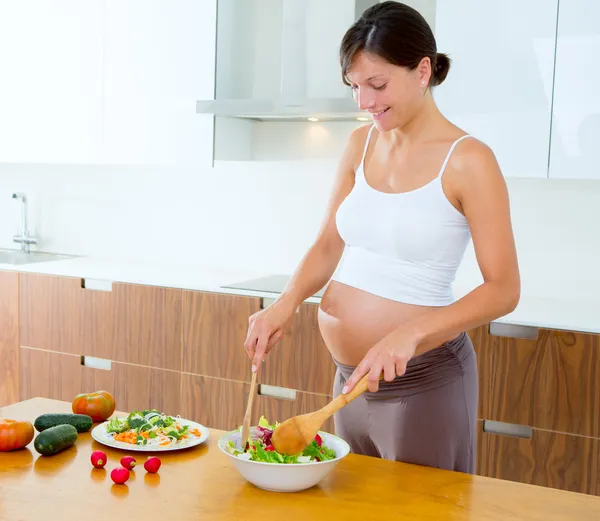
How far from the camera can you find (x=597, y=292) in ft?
9.76

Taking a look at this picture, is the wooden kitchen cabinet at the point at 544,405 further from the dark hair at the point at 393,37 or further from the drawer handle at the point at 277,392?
the dark hair at the point at 393,37

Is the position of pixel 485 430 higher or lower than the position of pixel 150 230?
lower

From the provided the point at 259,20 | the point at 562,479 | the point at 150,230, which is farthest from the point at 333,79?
the point at 562,479

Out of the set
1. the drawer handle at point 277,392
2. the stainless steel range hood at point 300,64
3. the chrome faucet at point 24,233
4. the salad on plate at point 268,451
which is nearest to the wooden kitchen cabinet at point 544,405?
the drawer handle at point 277,392

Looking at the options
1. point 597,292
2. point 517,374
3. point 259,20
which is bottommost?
point 517,374

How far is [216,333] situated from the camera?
302 cm

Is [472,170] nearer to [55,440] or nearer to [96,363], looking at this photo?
[55,440]

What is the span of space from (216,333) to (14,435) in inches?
57.6

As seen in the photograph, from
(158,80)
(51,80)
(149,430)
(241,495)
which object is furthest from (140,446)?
(51,80)

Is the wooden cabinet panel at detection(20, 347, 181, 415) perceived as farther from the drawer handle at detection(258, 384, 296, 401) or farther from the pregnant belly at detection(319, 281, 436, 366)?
the pregnant belly at detection(319, 281, 436, 366)

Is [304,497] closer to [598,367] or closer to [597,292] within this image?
[598,367]

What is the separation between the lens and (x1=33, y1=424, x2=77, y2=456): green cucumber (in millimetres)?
1555

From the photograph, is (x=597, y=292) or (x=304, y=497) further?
(x=597, y=292)

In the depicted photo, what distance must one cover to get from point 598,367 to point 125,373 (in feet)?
5.67
